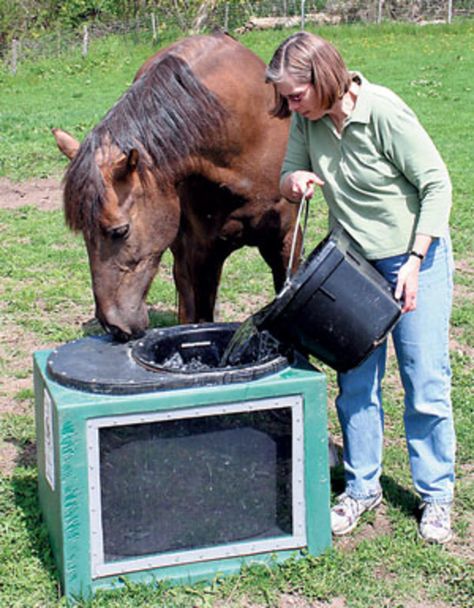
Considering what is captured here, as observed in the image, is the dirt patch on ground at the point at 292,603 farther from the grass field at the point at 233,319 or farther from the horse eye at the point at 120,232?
the horse eye at the point at 120,232

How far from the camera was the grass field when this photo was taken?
109 inches

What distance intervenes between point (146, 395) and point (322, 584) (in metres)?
0.83

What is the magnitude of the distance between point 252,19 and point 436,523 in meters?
21.0

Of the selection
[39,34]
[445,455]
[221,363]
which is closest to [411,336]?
[445,455]

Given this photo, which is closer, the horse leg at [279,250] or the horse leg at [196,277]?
the horse leg at [279,250]

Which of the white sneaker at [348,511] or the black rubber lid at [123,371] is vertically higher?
the black rubber lid at [123,371]

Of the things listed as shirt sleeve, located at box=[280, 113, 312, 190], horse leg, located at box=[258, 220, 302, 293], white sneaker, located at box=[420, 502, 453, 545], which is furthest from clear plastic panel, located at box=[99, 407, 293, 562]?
horse leg, located at box=[258, 220, 302, 293]

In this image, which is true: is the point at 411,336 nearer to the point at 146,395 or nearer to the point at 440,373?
the point at 440,373

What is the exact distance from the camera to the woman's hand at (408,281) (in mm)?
2795

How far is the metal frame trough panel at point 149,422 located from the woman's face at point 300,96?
2.67ft

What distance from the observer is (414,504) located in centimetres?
330

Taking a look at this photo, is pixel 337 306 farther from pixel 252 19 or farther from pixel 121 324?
pixel 252 19

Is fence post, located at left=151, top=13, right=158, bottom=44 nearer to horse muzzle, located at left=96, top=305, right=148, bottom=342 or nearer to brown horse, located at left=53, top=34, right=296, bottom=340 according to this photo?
brown horse, located at left=53, top=34, right=296, bottom=340

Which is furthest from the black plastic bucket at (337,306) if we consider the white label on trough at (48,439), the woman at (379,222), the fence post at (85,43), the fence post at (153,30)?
the fence post at (153,30)
